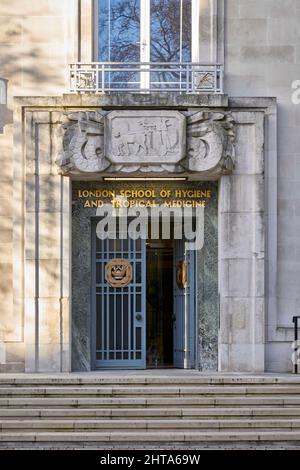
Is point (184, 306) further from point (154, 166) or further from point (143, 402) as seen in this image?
point (143, 402)

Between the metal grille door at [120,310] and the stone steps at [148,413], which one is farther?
the metal grille door at [120,310]

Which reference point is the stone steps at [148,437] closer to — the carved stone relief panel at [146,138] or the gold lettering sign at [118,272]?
the gold lettering sign at [118,272]

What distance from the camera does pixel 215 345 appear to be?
18.4 meters

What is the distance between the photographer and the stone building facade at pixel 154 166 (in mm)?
17906

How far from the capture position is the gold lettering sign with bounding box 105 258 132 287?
61.9 feet

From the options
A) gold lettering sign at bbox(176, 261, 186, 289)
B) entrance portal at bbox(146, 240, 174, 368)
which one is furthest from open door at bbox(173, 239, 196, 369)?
entrance portal at bbox(146, 240, 174, 368)

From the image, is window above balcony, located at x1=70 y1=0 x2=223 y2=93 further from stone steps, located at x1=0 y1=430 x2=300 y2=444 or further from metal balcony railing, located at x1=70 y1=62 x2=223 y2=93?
stone steps, located at x1=0 y1=430 x2=300 y2=444

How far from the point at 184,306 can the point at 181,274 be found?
65cm

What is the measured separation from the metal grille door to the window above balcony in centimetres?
298

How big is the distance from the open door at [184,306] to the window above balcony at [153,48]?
10.4ft

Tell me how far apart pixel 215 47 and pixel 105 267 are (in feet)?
15.3

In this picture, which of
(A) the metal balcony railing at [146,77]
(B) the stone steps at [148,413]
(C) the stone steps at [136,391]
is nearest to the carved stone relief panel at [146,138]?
(A) the metal balcony railing at [146,77]
